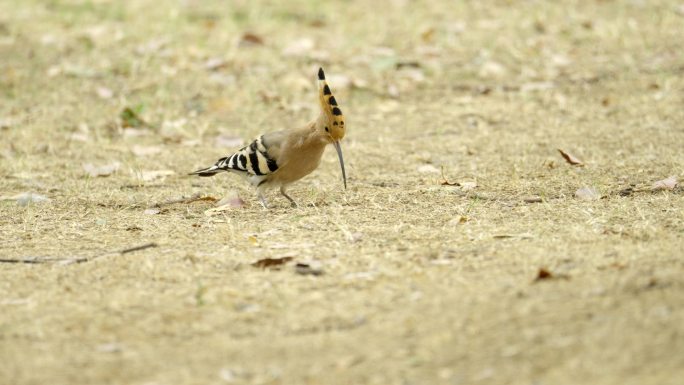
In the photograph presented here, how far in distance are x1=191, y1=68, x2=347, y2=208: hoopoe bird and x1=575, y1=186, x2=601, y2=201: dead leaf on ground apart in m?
1.14

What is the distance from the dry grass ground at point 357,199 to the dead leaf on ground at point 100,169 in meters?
0.05

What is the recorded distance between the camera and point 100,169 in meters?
6.13

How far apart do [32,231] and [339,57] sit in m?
4.14

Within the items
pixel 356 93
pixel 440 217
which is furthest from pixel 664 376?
pixel 356 93

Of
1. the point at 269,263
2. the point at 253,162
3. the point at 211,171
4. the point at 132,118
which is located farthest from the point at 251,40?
the point at 269,263

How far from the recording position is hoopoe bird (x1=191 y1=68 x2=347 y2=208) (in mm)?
5184

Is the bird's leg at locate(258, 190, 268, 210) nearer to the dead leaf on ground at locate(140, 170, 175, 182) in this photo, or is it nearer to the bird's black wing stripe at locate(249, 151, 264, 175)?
the bird's black wing stripe at locate(249, 151, 264, 175)

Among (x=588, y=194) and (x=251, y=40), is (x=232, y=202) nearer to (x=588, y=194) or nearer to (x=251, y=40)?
(x=588, y=194)

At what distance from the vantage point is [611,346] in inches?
117

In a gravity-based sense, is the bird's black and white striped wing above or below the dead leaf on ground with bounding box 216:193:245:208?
above

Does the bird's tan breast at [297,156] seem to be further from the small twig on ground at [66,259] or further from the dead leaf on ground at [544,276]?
the dead leaf on ground at [544,276]

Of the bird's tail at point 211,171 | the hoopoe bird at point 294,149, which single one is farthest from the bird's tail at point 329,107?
the bird's tail at point 211,171

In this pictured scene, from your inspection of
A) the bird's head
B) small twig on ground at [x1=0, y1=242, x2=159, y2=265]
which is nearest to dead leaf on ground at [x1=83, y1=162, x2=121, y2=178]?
the bird's head

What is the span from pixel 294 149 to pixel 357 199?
40 cm
